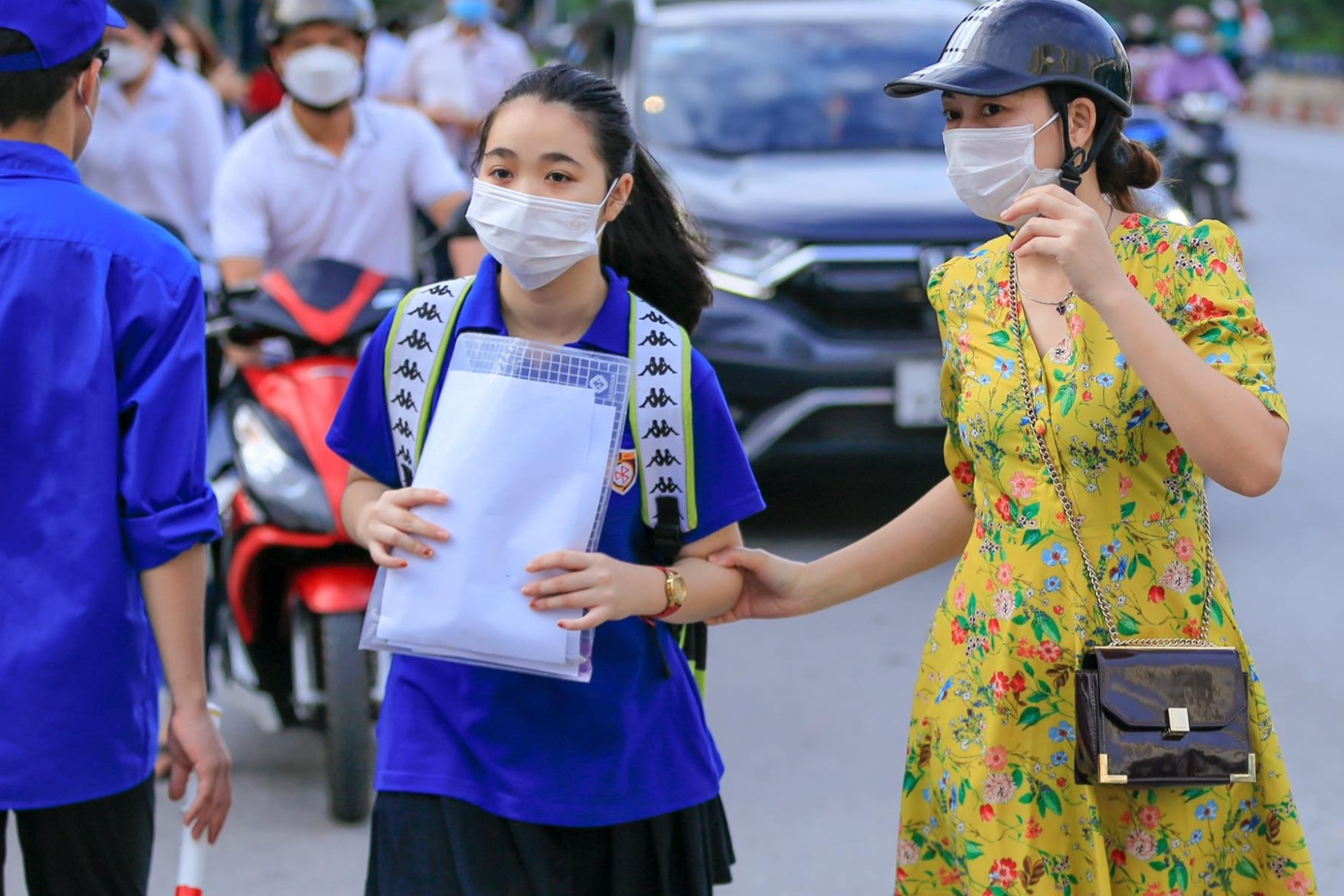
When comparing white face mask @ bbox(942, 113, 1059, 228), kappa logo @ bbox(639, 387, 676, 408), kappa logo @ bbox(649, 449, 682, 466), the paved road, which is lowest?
the paved road

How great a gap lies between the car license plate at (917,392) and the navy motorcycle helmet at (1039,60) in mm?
4110

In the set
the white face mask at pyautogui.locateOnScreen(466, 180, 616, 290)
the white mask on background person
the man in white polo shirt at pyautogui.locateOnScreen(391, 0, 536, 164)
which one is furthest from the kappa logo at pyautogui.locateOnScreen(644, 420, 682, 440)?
the man in white polo shirt at pyautogui.locateOnScreen(391, 0, 536, 164)

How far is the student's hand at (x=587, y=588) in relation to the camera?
2.53 m

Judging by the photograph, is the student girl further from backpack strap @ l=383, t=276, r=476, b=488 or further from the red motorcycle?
the red motorcycle

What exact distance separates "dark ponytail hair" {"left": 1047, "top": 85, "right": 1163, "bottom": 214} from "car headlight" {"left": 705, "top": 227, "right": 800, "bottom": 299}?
4152 millimetres

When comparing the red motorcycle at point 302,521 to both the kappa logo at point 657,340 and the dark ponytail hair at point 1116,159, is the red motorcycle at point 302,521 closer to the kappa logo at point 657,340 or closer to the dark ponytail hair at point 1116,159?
the kappa logo at point 657,340

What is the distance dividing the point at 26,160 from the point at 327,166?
2948mm

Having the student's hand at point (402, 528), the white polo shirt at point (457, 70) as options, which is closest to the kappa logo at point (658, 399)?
the student's hand at point (402, 528)

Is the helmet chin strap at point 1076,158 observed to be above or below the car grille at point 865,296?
below

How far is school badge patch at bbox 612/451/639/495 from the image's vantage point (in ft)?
8.85

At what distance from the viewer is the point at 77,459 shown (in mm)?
2428

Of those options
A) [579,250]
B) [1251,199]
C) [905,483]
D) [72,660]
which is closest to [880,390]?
[905,483]

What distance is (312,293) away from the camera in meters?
4.71

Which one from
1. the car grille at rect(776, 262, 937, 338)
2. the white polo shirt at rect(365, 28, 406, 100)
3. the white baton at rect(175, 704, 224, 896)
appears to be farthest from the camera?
the white polo shirt at rect(365, 28, 406, 100)
